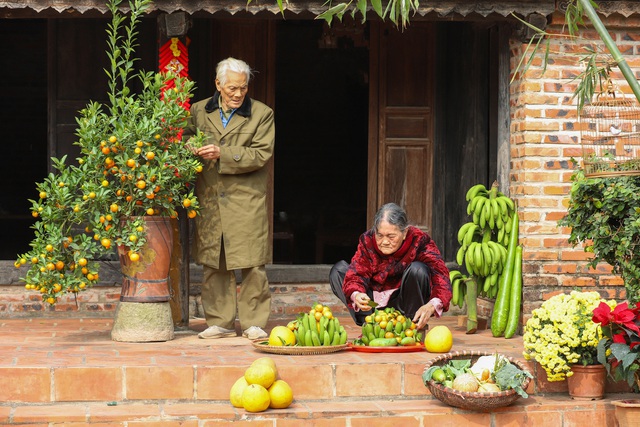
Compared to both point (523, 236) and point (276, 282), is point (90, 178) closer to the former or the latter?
point (276, 282)

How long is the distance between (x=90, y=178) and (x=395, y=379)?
242 centimetres

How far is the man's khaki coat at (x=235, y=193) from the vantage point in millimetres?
7219

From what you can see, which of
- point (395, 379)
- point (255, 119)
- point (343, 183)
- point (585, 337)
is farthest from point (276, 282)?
point (343, 183)

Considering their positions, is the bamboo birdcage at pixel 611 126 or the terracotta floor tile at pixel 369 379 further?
the bamboo birdcage at pixel 611 126

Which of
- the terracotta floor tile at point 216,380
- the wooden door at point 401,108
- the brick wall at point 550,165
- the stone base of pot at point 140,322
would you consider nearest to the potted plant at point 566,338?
the brick wall at point 550,165

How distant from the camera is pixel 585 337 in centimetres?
600

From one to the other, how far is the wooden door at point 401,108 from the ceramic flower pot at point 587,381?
136 inches

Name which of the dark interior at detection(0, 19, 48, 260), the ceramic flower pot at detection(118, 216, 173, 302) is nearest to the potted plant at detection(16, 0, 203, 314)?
the ceramic flower pot at detection(118, 216, 173, 302)

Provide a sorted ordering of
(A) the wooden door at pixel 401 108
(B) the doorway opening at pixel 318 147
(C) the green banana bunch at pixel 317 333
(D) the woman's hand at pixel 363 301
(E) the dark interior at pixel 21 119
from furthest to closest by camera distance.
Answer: (E) the dark interior at pixel 21 119 < (B) the doorway opening at pixel 318 147 < (A) the wooden door at pixel 401 108 < (D) the woman's hand at pixel 363 301 < (C) the green banana bunch at pixel 317 333

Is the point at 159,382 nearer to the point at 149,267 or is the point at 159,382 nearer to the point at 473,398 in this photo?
the point at 149,267

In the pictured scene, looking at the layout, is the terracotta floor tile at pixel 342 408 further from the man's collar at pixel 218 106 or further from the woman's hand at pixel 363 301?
the man's collar at pixel 218 106

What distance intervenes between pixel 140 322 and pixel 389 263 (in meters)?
1.73

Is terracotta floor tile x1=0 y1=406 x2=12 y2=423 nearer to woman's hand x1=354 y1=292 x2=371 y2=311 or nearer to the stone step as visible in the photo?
the stone step

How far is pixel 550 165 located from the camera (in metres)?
7.71
